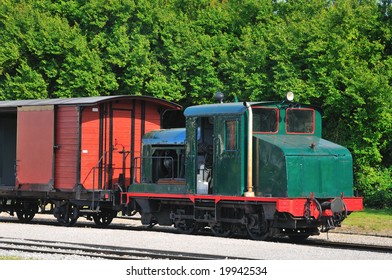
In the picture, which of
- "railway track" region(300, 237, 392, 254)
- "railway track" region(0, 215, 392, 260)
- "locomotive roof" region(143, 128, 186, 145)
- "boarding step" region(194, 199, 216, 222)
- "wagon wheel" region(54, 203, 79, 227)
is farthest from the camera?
"wagon wheel" region(54, 203, 79, 227)

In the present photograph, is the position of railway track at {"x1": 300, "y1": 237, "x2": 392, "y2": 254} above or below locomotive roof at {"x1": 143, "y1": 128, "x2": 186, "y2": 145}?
below

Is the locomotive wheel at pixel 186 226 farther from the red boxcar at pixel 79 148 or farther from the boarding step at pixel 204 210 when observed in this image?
the red boxcar at pixel 79 148

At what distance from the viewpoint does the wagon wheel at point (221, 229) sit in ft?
70.3

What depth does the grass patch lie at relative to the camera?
25.3m

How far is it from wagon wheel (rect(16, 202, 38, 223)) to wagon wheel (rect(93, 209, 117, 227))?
2.47 m

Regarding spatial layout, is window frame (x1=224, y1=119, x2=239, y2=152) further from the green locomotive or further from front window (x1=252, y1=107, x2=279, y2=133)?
front window (x1=252, y1=107, x2=279, y2=133)

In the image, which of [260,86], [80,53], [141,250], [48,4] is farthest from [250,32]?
[141,250]

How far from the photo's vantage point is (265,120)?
819 inches

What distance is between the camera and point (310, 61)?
35219 millimetres

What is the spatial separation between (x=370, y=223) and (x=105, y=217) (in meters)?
8.16

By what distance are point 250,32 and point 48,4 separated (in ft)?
36.2

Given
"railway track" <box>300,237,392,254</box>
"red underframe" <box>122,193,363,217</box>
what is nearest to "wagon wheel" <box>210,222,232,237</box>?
"red underframe" <box>122,193,363,217</box>

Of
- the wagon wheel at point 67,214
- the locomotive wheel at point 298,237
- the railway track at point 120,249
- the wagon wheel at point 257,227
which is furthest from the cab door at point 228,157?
the wagon wheel at point 67,214

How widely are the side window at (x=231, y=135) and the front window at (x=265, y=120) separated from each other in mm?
480
